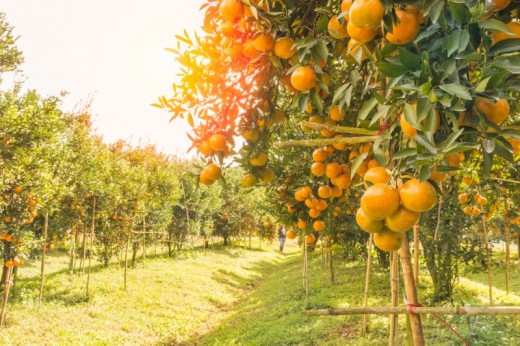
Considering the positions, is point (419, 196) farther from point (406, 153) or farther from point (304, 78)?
point (304, 78)

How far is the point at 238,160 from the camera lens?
76.5 inches

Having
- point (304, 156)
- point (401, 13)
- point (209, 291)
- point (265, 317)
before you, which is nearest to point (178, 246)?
point (209, 291)

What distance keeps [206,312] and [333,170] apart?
8.11 meters

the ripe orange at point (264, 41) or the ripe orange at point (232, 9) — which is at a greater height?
the ripe orange at point (232, 9)

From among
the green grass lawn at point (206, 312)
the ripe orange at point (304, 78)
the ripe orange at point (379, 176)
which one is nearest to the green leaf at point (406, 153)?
the ripe orange at point (379, 176)

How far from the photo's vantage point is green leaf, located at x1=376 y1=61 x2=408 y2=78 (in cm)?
89

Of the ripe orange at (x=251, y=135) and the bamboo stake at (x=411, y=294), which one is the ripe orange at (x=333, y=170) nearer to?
the ripe orange at (x=251, y=135)

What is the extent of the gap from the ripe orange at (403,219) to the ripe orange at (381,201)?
0.02m

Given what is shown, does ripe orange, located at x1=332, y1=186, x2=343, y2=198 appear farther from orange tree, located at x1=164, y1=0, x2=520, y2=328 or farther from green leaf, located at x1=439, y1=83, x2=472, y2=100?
green leaf, located at x1=439, y1=83, x2=472, y2=100

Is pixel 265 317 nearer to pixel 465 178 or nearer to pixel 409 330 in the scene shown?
pixel 465 178

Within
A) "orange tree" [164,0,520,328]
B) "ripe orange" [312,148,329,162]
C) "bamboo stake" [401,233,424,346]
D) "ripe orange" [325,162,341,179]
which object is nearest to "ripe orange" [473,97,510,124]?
"orange tree" [164,0,520,328]

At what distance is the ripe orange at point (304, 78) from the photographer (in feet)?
4.44

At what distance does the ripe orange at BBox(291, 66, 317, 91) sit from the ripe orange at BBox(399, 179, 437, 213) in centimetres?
60

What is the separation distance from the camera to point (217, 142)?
5.56ft
